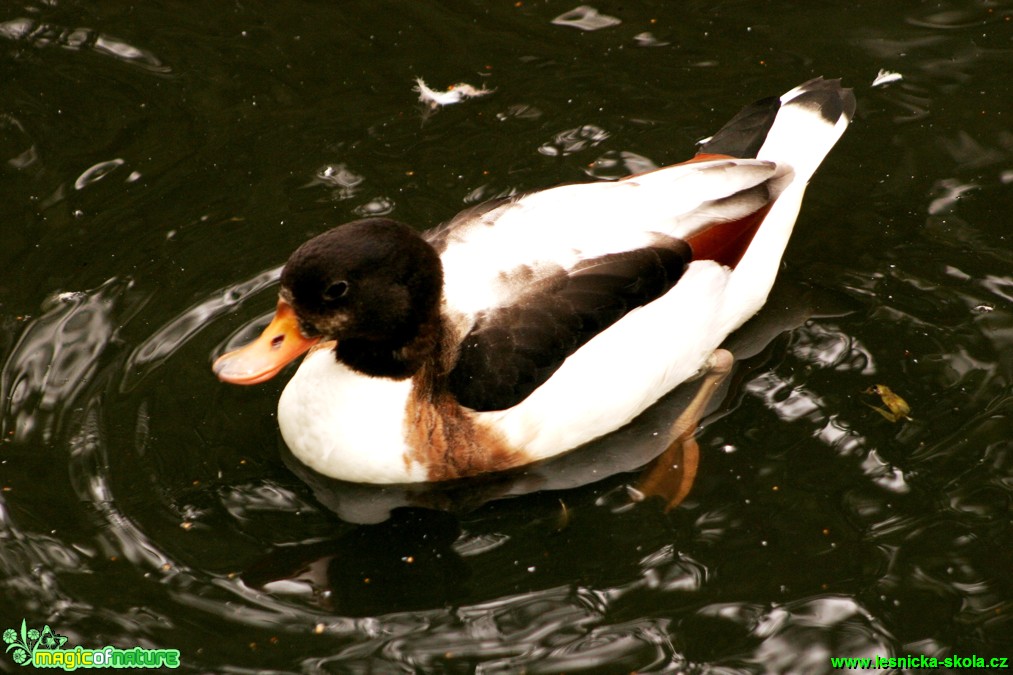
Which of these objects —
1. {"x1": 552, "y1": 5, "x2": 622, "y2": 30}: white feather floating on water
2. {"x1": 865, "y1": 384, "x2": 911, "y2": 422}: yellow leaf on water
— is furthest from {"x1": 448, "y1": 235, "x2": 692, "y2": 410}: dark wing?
{"x1": 552, "y1": 5, "x2": 622, "y2": 30}: white feather floating on water

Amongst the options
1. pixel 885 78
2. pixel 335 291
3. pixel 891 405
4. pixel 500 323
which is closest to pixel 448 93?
pixel 885 78

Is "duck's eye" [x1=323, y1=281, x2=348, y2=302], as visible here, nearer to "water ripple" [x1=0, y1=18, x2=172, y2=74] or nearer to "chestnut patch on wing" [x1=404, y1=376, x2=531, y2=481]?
"chestnut patch on wing" [x1=404, y1=376, x2=531, y2=481]

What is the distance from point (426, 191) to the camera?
688 cm

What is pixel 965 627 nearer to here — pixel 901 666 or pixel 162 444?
pixel 901 666

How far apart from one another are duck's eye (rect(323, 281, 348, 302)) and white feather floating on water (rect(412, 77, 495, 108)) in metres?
2.81

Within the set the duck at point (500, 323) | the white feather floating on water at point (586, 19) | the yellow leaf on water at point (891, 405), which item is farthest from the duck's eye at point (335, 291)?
the white feather floating on water at point (586, 19)

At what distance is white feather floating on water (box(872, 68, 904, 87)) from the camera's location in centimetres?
738

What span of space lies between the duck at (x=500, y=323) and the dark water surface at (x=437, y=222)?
0.99 feet

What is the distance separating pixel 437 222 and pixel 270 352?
74.2 inches

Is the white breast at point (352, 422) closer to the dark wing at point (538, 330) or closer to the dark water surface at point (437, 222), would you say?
the dark water surface at point (437, 222)

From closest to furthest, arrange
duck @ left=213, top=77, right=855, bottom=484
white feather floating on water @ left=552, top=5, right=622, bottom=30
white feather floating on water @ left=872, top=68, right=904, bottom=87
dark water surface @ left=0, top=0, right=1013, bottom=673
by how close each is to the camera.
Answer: dark water surface @ left=0, top=0, right=1013, bottom=673, duck @ left=213, top=77, right=855, bottom=484, white feather floating on water @ left=872, top=68, right=904, bottom=87, white feather floating on water @ left=552, top=5, right=622, bottom=30

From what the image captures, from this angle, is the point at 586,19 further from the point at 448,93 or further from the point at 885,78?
the point at 885,78

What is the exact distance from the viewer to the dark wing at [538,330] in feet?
16.8

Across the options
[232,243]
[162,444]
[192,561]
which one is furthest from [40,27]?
[192,561]
